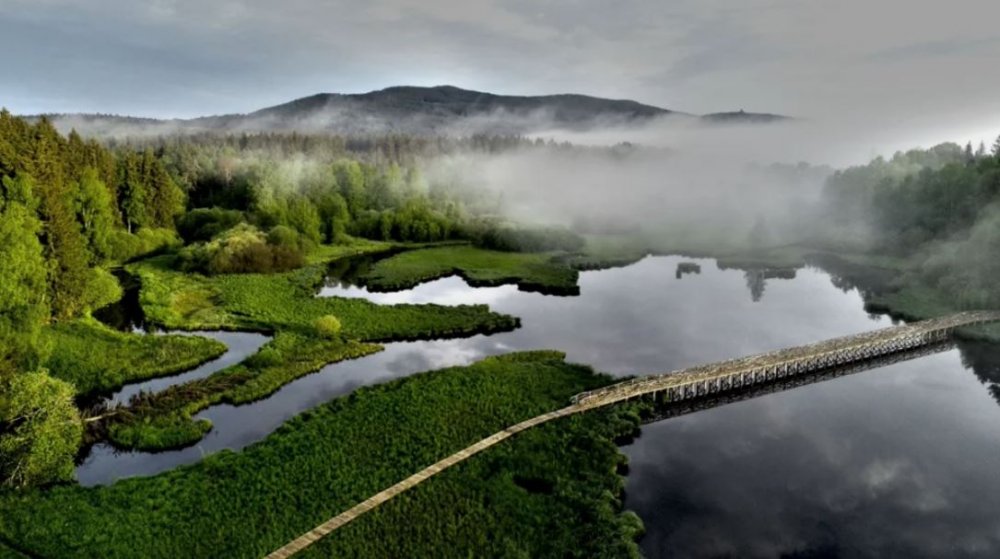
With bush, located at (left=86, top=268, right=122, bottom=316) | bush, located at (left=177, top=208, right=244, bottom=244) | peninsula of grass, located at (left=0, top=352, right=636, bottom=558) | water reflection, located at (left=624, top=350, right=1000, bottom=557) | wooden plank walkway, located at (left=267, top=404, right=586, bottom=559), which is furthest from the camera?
bush, located at (left=177, top=208, right=244, bottom=244)

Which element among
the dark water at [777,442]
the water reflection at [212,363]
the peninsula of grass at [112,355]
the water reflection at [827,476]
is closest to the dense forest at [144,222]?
the peninsula of grass at [112,355]

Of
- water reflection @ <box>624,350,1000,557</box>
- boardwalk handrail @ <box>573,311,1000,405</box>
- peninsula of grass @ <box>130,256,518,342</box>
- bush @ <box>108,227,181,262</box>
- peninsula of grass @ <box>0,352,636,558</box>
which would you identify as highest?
bush @ <box>108,227,181,262</box>

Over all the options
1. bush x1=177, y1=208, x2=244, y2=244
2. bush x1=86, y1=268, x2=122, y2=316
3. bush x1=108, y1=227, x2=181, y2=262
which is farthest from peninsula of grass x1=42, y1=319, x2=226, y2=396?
bush x1=177, y1=208, x2=244, y2=244

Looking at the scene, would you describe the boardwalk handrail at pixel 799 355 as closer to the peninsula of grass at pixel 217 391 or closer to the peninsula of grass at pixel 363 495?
the peninsula of grass at pixel 363 495

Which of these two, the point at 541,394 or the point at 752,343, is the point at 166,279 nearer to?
→ the point at 541,394

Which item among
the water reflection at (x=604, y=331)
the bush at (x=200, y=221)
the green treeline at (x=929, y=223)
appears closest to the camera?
the water reflection at (x=604, y=331)

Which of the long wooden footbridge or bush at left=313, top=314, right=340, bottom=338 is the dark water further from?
bush at left=313, top=314, right=340, bottom=338

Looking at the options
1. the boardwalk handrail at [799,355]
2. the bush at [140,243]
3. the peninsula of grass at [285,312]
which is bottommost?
the peninsula of grass at [285,312]
